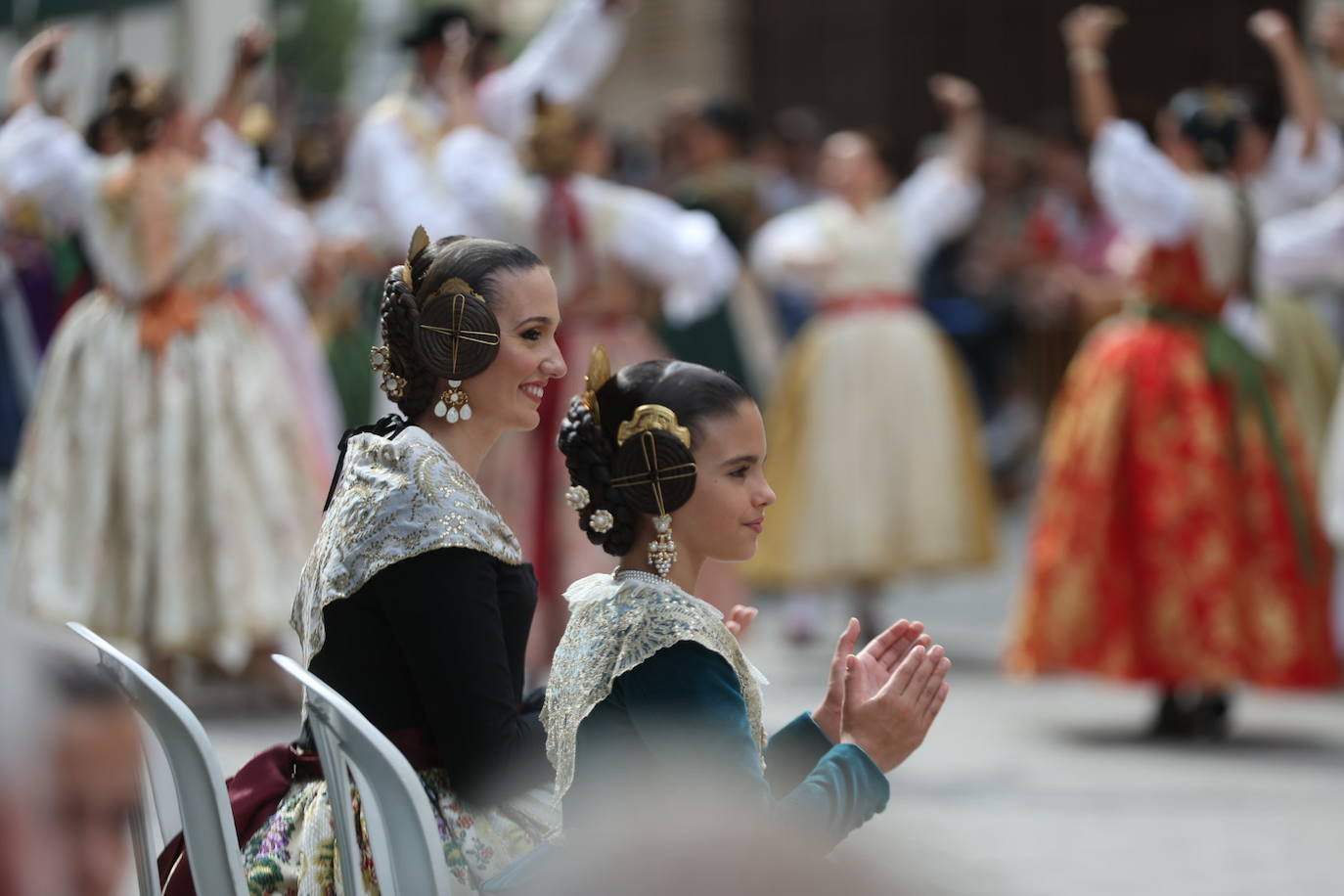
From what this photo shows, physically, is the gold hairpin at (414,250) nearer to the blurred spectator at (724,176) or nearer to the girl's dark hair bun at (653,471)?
the girl's dark hair bun at (653,471)

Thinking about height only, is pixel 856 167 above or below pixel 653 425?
above

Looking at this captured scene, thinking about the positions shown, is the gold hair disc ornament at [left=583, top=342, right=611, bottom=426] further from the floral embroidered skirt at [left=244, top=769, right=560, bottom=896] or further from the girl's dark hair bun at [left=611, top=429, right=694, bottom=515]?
the floral embroidered skirt at [left=244, top=769, right=560, bottom=896]

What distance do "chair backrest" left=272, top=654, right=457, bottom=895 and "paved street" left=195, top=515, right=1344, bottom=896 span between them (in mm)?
1177

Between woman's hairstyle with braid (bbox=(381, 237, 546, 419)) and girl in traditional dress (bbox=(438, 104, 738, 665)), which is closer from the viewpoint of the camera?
woman's hairstyle with braid (bbox=(381, 237, 546, 419))

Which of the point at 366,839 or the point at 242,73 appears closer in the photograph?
the point at 366,839

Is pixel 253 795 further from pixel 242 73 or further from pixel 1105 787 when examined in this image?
pixel 242 73

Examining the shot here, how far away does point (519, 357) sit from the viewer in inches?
85.2

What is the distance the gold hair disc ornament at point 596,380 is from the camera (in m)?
2.06

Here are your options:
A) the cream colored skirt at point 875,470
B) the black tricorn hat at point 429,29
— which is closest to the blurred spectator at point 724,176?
the cream colored skirt at point 875,470

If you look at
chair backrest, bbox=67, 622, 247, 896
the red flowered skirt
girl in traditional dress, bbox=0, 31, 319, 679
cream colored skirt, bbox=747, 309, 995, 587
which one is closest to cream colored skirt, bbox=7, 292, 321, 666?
girl in traditional dress, bbox=0, 31, 319, 679

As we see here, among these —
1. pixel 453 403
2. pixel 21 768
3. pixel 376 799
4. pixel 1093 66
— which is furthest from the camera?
pixel 1093 66

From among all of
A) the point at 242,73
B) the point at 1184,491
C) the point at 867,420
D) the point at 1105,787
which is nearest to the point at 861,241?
the point at 867,420

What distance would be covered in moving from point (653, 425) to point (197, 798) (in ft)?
1.78

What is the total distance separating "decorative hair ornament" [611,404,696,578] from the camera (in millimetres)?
2010
